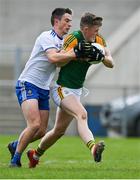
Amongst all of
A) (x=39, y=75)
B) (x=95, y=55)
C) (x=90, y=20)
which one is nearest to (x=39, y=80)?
(x=39, y=75)

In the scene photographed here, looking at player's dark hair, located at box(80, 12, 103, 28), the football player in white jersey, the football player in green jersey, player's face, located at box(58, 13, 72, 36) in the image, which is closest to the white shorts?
the football player in green jersey

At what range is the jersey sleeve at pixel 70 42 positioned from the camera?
12230 millimetres

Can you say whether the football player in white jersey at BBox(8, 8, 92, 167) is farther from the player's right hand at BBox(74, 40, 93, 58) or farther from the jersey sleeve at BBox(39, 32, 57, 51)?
the player's right hand at BBox(74, 40, 93, 58)

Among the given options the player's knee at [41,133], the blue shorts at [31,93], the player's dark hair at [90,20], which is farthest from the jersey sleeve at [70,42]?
the player's knee at [41,133]

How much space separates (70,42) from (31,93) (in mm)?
838

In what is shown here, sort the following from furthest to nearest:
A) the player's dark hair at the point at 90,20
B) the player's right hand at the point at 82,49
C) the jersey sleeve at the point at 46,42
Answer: the jersey sleeve at the point at 46,42
the player's dark hair at the point at 90,20
the player's right hand at the point at 82,49

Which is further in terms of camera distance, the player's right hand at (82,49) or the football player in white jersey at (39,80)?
the football player in white jersey at (39,80)

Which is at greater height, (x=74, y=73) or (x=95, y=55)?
(x=95, y=55)

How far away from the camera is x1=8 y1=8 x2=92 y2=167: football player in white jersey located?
40.2ft

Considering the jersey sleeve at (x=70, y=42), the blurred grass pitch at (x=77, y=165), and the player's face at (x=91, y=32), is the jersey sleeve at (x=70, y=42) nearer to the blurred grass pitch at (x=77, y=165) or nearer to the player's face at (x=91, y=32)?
the player's face at (x=91, y=32)

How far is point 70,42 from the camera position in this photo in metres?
12.3

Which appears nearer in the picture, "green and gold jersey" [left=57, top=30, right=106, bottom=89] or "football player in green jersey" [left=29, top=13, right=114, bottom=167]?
"football player in green jersey" [left=29, top=13, right=114, bottom=167]

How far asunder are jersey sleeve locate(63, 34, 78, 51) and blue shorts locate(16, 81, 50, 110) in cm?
69

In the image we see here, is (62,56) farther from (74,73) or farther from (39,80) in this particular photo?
(39,80)
